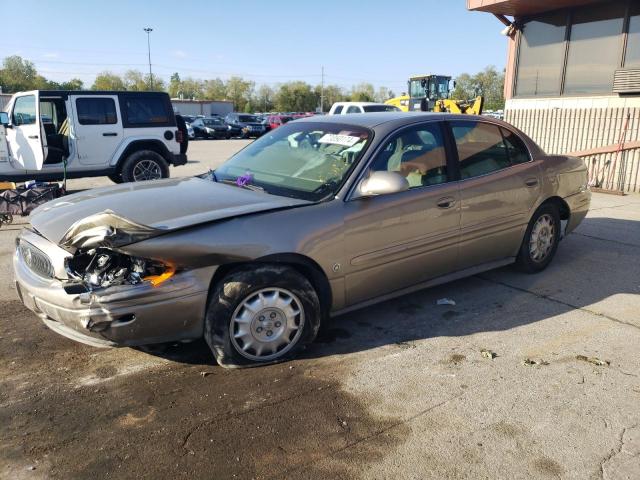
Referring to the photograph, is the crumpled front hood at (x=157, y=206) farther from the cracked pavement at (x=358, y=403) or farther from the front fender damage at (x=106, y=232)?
the cracked pavement at (x=358, y=403)

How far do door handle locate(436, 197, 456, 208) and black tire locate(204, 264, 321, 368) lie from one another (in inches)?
53.6

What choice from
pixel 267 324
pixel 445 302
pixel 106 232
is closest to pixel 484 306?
pixel 445 302

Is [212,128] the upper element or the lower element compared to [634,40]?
lower

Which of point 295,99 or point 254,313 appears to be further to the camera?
point 295,99

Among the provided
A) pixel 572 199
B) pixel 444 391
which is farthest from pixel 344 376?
pixel 572 199

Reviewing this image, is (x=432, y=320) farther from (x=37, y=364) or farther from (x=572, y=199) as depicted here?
(x=37, y=364)

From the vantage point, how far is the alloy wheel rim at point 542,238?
5184 mm

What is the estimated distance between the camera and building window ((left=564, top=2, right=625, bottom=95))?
37.0ft

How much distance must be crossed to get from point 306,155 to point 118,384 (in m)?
2.13

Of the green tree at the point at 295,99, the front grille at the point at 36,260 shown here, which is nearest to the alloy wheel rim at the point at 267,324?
the front grille at the point at 36,260

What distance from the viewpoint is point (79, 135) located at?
384 inches

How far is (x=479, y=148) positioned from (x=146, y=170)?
7.63 m

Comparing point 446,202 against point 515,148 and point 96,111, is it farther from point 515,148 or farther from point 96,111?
point 96,111

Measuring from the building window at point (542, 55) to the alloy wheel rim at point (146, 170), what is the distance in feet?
30.3
